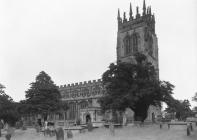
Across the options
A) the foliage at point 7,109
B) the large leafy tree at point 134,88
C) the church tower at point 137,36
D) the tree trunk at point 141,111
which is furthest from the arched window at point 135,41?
the foliage at point 7,109

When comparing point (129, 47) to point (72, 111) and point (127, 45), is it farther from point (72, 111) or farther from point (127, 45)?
point (72, 111)

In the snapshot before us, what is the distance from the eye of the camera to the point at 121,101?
38281mm

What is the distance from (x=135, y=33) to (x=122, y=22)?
19.7 ft

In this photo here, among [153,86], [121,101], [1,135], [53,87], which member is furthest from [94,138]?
[53,87]

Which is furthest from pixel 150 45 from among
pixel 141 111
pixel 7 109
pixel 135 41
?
pixel 7 109

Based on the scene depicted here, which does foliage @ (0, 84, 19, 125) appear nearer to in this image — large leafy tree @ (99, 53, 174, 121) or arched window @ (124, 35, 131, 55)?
large leafy tree @ (99, 53, 174, 121)

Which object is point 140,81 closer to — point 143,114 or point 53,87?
point 143,114

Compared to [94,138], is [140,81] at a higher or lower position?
higher

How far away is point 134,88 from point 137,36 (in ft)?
123

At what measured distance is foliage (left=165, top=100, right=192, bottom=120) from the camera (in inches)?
1609

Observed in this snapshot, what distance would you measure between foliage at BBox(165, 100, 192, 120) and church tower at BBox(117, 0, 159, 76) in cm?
1221

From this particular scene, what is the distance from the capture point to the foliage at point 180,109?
40.9 m

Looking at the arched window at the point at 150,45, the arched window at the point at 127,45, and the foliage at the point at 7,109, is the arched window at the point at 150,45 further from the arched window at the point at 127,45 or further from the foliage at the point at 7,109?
the foliage at the point at 7,109

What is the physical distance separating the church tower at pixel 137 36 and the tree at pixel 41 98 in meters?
22.8
